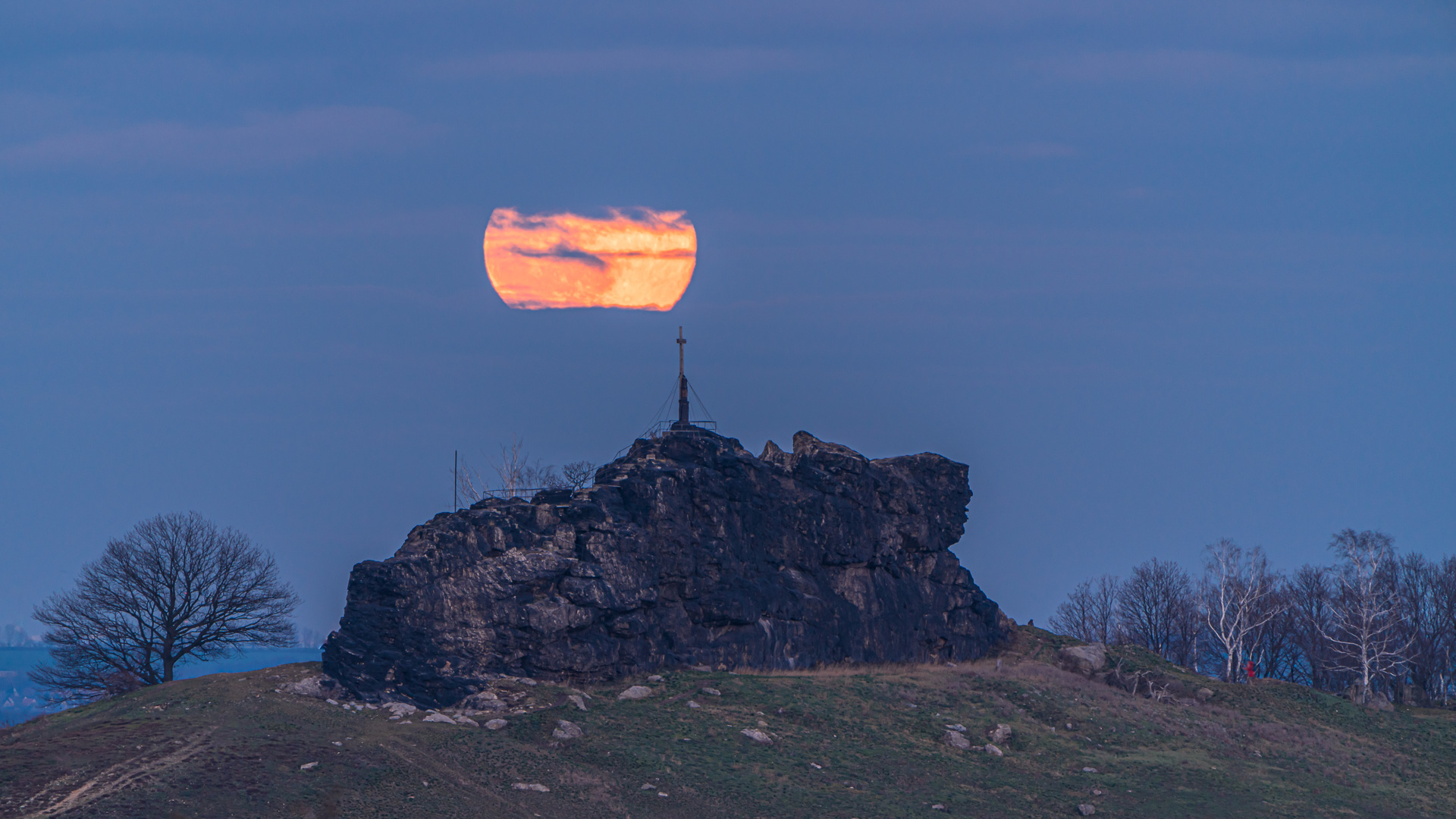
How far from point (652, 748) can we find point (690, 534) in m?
12.9

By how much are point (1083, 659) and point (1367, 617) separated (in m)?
22.9

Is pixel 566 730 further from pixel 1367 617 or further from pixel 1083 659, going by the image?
pixel 1367 617

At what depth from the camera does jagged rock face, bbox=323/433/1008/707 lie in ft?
140

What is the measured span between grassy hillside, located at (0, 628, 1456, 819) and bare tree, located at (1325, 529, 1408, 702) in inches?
710

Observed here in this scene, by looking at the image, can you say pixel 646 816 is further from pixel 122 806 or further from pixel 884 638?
pixel 884 638

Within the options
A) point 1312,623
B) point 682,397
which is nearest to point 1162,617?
point 1312,623

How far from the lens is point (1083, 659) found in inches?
2395

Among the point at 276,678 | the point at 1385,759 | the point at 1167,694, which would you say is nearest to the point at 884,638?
the point at 1167,694

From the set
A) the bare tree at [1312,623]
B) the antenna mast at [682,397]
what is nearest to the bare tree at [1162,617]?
the bare tree at [1312,623]

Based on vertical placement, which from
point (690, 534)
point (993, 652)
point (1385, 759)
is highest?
point (690, 534)

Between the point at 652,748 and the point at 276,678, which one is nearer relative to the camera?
the point at 652,748

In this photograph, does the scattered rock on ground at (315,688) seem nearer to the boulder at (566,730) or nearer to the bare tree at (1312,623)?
the boulder at (566,730)

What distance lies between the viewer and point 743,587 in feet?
169

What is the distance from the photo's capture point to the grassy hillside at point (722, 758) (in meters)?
32.8
